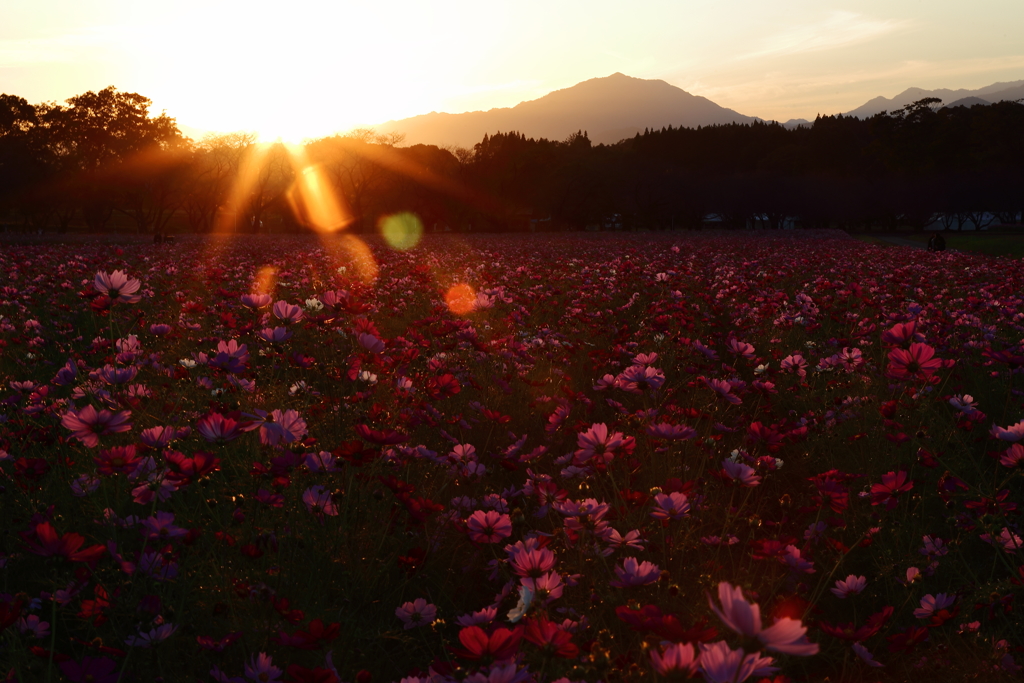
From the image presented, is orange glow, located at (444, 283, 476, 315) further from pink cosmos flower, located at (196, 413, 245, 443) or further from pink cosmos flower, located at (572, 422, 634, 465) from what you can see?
pink cosmos flower, located at (196, 413, 245, 443)

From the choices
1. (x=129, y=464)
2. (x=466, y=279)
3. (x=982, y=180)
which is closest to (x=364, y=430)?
(x=129, y=464)

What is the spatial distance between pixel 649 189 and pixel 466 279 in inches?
2292

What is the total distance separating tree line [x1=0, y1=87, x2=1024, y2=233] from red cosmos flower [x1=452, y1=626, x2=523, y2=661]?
155 feet

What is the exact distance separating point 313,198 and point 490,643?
6744cm

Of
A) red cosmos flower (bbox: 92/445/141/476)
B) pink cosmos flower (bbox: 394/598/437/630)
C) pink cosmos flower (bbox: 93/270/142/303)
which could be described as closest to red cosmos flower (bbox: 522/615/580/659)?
pink cosmos flower (bbox: 394/598/437/630)

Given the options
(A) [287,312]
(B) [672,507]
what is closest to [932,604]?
(B) [672,507]

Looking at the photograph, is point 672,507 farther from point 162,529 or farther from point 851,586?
point 162,529

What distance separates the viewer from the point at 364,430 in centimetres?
181

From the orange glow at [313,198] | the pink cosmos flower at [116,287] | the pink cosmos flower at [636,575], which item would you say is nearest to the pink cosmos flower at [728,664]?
the pink cosmos flower at [636,575]

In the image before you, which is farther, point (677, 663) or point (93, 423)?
point (93, 423)

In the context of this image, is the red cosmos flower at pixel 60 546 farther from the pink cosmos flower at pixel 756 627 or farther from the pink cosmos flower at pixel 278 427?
the pink cosmos flower at pixel 756 627

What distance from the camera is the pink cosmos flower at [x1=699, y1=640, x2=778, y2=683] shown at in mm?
837

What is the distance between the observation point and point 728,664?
0.86 meters

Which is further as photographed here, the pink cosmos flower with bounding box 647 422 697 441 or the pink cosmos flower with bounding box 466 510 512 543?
the pink cosmos flower with bounding box 647 422 697 441
